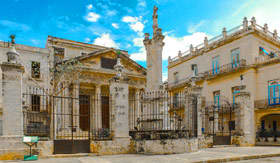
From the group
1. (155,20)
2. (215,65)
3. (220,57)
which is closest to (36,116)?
(155,20)

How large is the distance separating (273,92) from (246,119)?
29.0 ft

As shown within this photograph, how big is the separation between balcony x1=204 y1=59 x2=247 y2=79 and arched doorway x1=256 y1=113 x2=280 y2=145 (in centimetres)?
534

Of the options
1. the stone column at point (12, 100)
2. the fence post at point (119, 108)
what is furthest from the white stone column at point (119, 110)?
the stone column at point (12, 100)

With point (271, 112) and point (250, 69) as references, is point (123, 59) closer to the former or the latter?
point (250, 69)

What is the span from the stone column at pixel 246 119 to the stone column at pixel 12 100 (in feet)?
39.3

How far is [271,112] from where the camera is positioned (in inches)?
784

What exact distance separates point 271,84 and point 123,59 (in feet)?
48.6

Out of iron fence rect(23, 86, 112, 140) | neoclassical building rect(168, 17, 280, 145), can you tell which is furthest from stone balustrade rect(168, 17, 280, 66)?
iron fence rect(23, 86, 112, 140)

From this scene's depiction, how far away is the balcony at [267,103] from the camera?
789 inches

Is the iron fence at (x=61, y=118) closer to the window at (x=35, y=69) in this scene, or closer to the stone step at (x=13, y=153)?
the stone step at (x=13, y=153)

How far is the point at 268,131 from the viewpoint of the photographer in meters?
18.6

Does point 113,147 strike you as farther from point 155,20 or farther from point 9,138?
point 155,20

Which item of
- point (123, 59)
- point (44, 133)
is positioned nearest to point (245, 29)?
point (123, 59)

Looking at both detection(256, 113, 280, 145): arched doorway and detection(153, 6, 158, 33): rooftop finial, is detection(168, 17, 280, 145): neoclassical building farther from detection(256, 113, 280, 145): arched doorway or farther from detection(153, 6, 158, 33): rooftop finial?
detection(153, 6, 158, 33): rooftop finial
